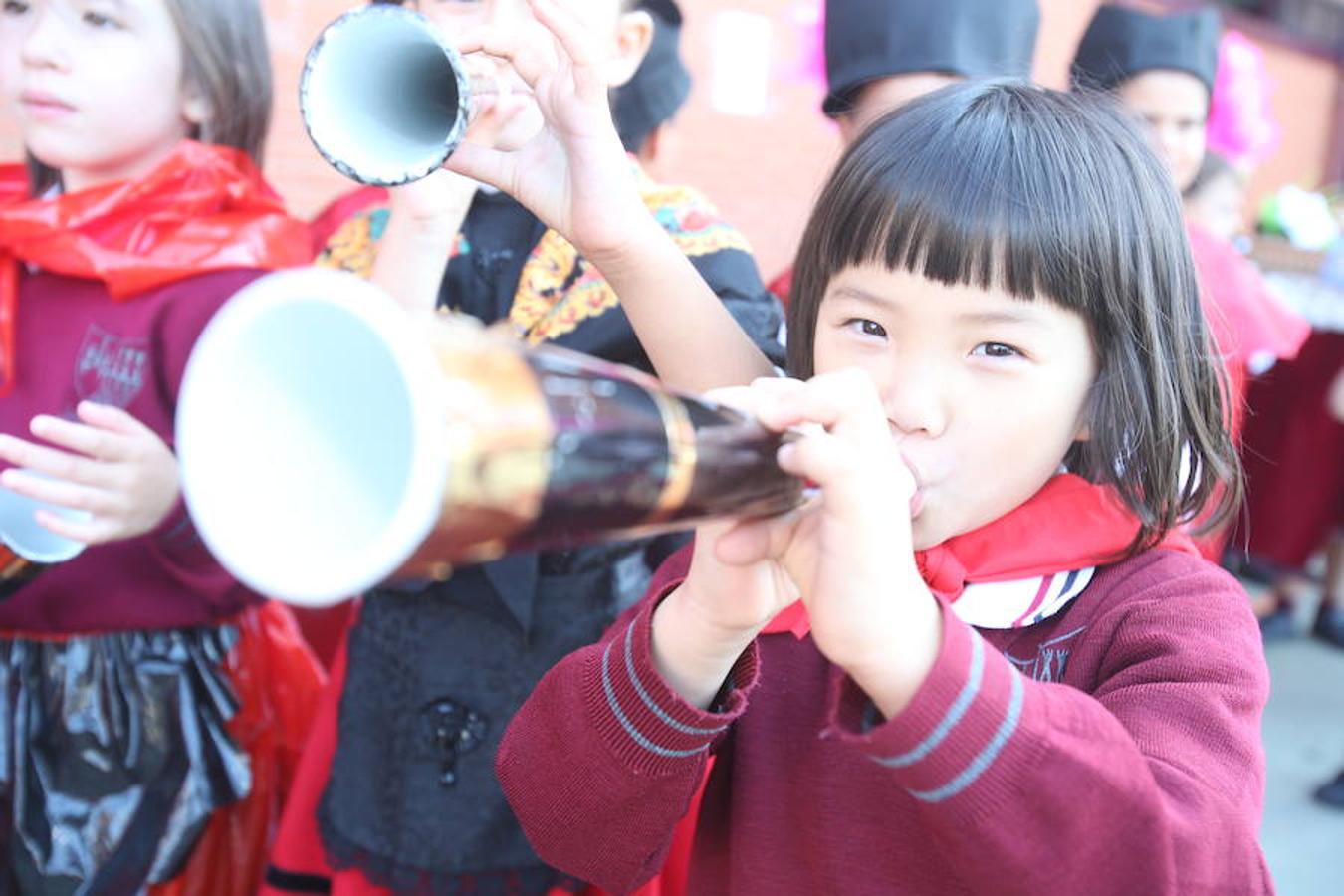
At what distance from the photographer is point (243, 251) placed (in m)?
1.70

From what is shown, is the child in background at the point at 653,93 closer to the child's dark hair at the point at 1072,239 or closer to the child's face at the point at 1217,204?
the child's dark hair at the point at 1072,239

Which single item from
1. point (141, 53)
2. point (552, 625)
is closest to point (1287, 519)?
point (552, 625)

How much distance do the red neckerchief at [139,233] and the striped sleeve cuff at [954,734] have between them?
120 centimetres

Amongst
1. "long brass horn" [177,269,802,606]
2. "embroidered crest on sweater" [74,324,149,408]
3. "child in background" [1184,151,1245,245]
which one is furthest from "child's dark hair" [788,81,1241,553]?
"child in background" [1184,151,1245,245]

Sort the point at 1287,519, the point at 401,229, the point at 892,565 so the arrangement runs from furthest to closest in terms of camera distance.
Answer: the point at 1287,519
the point at 401,229
the point at 892,565

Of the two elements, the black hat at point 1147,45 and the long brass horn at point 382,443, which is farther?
the black hat at point 1147,45

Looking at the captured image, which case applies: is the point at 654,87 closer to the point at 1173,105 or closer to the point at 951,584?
the point at 1173,105

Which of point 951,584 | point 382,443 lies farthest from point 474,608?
point 382,443

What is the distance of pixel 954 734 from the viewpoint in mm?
816

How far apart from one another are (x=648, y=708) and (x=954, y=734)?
10.8 inches

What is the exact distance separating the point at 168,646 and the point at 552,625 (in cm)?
55

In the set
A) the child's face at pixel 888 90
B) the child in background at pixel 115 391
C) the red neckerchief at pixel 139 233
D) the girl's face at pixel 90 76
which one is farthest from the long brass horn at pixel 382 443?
the child's face at pixel 888 90

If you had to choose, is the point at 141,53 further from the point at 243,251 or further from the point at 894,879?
the point at 894,879

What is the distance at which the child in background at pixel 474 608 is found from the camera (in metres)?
1.47
